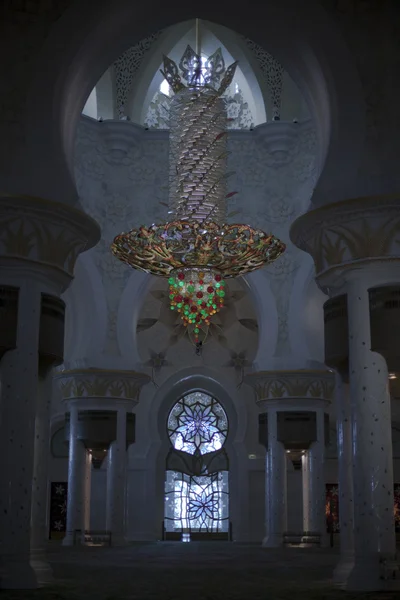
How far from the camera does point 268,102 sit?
54.2 feet

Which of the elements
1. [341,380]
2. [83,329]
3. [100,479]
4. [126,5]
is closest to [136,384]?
[83,329]

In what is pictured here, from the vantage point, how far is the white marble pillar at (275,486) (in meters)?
16.0

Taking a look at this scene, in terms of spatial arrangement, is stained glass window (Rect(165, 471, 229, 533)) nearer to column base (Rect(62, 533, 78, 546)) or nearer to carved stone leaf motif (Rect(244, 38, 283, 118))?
column base (Rect(62, 533, 78, 546))

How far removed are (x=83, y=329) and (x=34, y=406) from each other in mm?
9324

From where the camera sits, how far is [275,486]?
16141 mm

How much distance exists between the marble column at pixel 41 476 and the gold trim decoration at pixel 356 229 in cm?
297

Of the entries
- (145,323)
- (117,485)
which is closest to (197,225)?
(117,485)

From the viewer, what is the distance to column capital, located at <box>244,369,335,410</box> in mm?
15945

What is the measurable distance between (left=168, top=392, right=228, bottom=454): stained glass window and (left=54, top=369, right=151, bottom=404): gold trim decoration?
21.0 ft

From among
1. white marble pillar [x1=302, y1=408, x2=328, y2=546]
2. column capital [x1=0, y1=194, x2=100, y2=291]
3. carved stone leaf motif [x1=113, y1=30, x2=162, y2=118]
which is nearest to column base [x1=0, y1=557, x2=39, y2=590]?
column capital [x1=0, y1=194, x2=100, y2=291]

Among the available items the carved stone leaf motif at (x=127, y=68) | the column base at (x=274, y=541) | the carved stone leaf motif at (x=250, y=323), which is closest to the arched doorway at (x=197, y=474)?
the carved stone leaf motif at (x=250, y=323)

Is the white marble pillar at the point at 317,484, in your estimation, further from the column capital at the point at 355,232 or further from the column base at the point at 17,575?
the column base at the point at 17,575

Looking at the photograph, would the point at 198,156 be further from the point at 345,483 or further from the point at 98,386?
the point at 98,386

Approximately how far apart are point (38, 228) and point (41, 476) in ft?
7.95
